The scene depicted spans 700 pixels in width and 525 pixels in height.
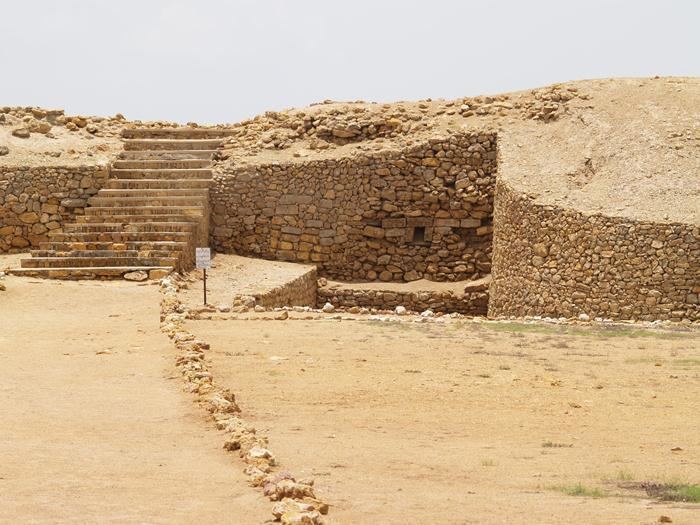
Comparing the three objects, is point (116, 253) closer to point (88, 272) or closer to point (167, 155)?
point (88, 272)

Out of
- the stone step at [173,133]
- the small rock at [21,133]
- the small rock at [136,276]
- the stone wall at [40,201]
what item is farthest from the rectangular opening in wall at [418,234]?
the small rock at [21,133]

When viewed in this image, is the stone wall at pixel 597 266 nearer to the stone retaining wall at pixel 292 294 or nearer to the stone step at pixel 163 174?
the stone retaining wall at pixel 292 294

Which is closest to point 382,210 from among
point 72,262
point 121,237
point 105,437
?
point 121,237

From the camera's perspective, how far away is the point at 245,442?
703 centimetres

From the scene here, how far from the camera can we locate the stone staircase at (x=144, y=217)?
813 inches

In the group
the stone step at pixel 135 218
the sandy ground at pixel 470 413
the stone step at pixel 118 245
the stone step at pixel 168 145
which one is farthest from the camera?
the stone step at pixel 168 145

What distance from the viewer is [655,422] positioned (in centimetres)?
901

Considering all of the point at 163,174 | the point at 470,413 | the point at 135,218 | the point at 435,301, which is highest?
the point at 163,174

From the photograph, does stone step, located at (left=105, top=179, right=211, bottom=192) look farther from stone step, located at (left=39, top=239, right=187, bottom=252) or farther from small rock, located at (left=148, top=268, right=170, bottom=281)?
small rock, located at (left=148, top=268, right=170, bottom=281)

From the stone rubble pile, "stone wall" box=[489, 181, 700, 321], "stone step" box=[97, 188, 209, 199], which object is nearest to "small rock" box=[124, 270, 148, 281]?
"stone step" box=[97, 188, 209, 199]

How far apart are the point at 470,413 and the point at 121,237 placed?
13529 mm

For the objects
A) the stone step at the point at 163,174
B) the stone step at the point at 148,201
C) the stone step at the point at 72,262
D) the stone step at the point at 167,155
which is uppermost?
the stone step at the point at 167,155

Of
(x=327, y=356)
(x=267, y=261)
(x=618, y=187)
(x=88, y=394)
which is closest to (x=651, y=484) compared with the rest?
(x=88, y=394)

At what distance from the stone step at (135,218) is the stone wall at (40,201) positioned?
1.10 meters
